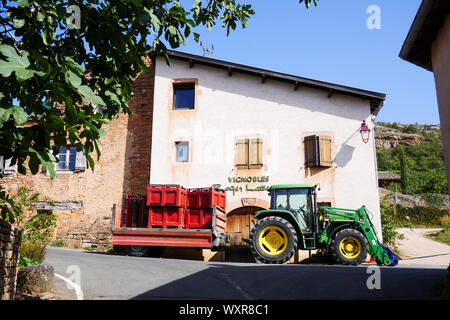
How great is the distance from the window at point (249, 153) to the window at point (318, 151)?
5.42 feet

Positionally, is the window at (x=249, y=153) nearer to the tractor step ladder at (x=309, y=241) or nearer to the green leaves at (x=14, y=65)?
the tractor step ladder at (x=309, y=241)

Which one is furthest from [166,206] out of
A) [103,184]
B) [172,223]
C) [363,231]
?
[363,231]

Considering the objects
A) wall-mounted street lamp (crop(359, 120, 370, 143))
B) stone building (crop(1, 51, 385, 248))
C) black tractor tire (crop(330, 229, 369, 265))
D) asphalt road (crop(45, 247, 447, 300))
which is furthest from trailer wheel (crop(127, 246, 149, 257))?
wall-mounted street lamp (crop(359, 120, 370, 143))

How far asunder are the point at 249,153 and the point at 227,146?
91 cm

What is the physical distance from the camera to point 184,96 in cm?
1544

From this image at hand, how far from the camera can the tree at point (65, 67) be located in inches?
91.1

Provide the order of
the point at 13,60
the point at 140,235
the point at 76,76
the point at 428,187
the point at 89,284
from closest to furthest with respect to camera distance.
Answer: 1. the point at 13,60
2. the point at 76,76
3. the point at 89,284
4. the point at 140,235
5. the point at 428,187

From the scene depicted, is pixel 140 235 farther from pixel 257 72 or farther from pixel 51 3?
pixel 51 3

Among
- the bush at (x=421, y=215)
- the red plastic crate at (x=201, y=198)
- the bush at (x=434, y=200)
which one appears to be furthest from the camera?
the bush at (x=434, y=200)

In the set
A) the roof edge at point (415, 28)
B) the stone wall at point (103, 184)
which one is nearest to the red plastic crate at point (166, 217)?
the stone wall at point (103, 184)
